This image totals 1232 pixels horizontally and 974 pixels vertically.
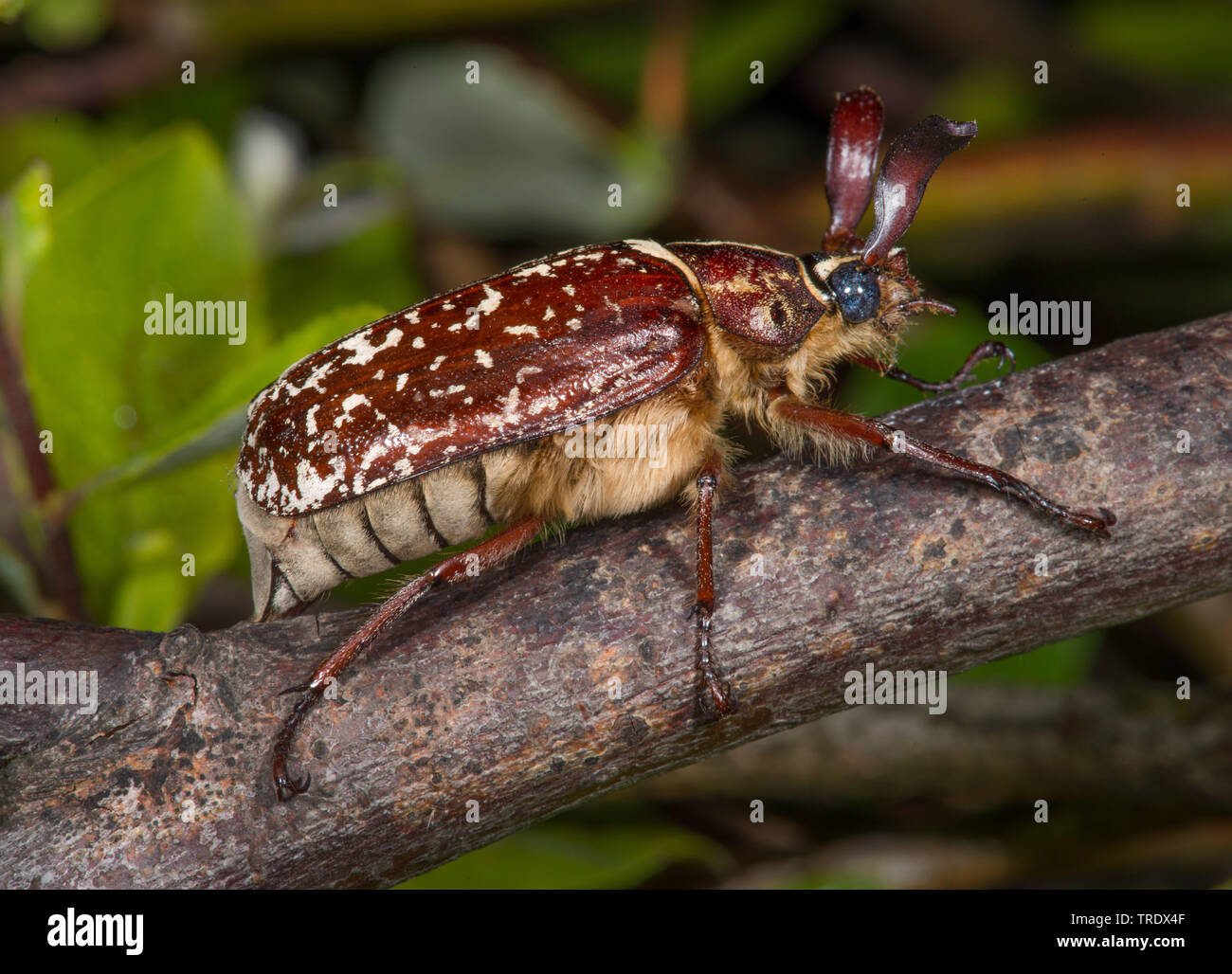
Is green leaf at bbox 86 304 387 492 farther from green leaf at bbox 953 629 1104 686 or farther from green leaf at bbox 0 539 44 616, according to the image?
green leaf at bbox 953 629 1104 686

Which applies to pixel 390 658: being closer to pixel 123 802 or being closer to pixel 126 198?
pixel 123 802

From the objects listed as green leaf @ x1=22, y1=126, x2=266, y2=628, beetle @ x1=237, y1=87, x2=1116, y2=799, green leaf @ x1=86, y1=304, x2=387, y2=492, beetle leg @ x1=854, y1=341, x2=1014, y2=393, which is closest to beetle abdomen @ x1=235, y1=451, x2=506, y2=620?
beetle @ x1=237, y1=87, x2=1116, y2=799

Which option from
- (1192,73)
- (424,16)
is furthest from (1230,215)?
(424,16)

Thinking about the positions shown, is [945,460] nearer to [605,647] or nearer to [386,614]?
[605,647]

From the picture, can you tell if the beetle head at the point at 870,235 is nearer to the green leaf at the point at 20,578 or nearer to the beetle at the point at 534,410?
the beetle at the point at 534,410

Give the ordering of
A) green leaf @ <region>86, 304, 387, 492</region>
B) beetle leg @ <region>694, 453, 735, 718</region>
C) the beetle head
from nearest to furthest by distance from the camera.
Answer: beetle leg @ <region>694, 453, 735, 718</region>, green leaf @ <region>86, 304, 387, 492</region>, the beetle head

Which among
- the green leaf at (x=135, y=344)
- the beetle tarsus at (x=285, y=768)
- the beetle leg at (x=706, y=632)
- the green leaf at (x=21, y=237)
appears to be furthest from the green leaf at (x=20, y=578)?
the beetle leg at (x=706, y=632)
